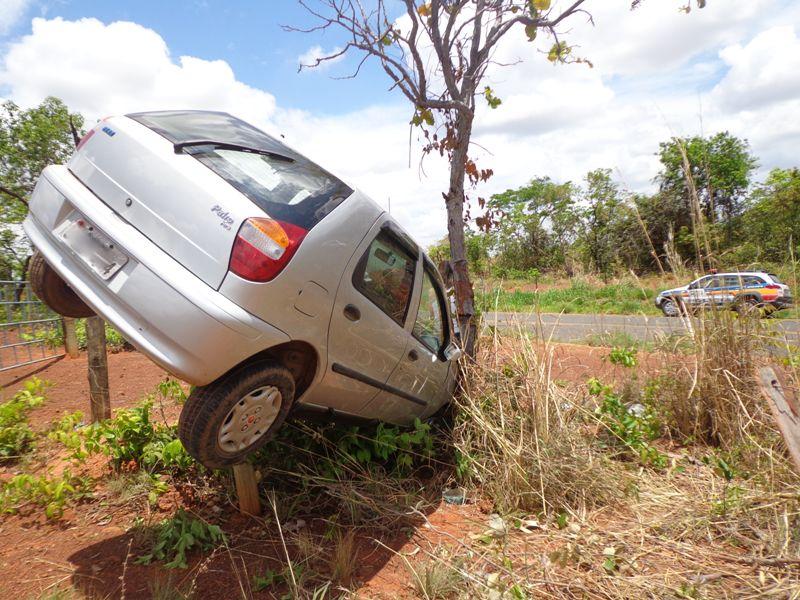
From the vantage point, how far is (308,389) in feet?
8.52

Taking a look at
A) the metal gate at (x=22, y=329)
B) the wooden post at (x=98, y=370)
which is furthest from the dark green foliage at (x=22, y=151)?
the wooden post at (x=98, y=370)

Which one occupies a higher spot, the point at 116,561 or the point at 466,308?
the point at 466,308

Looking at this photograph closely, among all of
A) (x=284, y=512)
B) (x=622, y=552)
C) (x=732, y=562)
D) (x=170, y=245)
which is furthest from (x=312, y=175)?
(x=732, y=562)

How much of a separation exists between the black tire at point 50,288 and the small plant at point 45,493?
3.37ft

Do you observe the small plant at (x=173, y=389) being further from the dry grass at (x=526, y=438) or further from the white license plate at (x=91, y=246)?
the dry grass at (x=526, y=438)

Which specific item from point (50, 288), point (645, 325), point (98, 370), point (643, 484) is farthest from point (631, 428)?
point (98, 370)

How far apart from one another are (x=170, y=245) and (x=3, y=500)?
2.11m

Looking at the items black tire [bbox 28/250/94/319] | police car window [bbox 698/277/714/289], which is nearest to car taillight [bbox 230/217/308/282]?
black tire [bbox 28/250/94/319]

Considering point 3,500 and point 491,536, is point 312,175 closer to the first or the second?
point 491,536

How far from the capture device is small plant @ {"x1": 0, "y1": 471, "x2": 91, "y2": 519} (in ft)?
9.42

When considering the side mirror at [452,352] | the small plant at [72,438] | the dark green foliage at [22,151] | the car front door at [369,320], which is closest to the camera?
the car front door at [369,320]

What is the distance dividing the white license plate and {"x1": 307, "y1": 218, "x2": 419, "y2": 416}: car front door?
104 centimetres

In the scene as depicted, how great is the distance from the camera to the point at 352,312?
2645mm

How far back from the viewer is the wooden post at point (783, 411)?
8.41 feet
